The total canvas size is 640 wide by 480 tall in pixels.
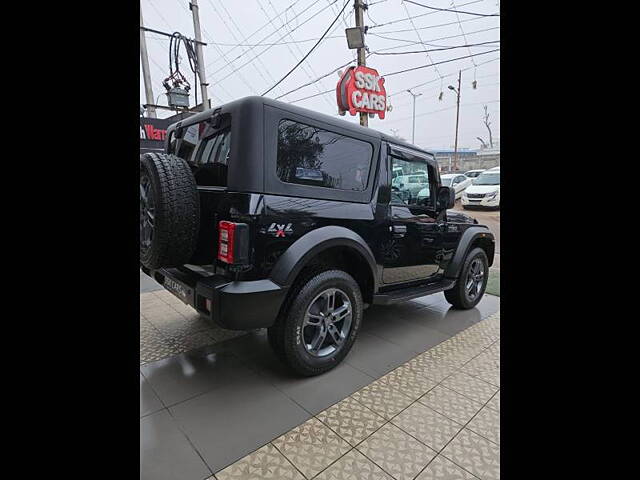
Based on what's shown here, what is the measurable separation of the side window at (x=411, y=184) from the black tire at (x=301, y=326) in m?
0.99

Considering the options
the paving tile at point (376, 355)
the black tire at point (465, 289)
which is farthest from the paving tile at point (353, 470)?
the black tire at point (465, 289)

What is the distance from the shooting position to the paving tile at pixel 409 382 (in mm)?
2342

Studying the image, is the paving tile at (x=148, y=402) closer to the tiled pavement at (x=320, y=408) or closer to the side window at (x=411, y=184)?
the tiled pavement at (x=320, y=408)

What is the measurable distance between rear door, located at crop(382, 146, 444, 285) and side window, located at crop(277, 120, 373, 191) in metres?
0.37

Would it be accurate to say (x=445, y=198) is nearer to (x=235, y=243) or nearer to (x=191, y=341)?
(x=235, y=243)

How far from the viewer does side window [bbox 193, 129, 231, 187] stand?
228 centimetres

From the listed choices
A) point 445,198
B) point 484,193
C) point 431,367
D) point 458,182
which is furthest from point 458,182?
point 431,367
